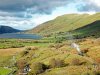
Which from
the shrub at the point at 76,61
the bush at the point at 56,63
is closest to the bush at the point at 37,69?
the bush at the point at 56,63

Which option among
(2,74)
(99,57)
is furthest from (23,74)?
(99,57)

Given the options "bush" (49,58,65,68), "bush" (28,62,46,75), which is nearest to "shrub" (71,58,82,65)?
"bush" (49,58,65,68)

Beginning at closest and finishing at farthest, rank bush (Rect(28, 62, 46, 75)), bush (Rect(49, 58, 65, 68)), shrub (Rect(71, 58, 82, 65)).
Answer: bush (Rect(28, 62, 46, 75))
bush (Rect(49, 58, 65, 68))
shrub (Rect(71, 58, 82, 65))

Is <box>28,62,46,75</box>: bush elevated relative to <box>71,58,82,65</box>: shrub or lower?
lower

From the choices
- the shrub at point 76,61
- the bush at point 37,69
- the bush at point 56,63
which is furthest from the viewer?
the shrub at point 76,61

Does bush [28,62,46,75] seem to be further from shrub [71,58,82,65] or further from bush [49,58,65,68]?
shrub [71,58,82,65]

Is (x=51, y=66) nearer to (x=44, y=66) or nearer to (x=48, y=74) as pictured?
(x=44, y=66)

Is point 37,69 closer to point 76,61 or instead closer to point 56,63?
point 56,63

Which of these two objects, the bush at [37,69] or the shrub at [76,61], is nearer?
the bush at [37,69]

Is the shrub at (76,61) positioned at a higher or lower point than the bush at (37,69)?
higher

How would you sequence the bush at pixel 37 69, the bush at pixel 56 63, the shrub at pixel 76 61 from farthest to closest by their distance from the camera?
the shrub at pixel 76 61 → the bush at pixel 56 63 → the bush at pixel 37 69

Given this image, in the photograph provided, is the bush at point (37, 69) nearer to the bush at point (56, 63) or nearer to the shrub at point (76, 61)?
the bush at point (56, 63)
